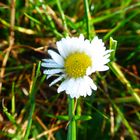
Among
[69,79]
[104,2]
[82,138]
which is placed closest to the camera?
[69,79]

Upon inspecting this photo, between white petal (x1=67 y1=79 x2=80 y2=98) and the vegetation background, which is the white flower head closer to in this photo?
white petal (x1=67 y1=79 x2=80 y2=98)

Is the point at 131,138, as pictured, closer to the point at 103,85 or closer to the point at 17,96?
the point at 103,85

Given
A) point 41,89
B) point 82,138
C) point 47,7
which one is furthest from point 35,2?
point 82,138

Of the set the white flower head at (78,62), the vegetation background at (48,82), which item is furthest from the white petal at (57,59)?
the vegetation background at (48,82)

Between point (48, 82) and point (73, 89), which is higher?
point (48, 82)

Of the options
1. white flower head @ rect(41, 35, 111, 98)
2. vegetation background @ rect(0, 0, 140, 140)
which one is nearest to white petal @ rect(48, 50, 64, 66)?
white flower head @ rect(41, 35, 111, 98)

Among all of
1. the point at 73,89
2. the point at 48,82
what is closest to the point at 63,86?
the point at 73,89

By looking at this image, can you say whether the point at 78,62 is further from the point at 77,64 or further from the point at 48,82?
the point at 48,82
